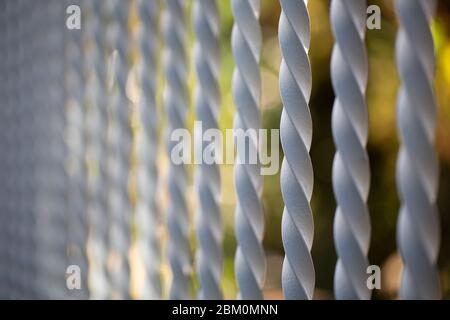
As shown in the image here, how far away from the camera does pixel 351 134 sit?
2.35ft

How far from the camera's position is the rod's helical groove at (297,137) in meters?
0.77

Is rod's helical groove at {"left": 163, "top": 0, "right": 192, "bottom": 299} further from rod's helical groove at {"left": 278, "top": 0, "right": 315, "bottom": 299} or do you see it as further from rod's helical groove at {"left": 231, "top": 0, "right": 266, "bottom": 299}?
rod's helical groove at {"left": 278, "top": 0, "right": 315, "bottom": 299}

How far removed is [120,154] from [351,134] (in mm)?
789

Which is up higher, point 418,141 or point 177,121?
point 177,121

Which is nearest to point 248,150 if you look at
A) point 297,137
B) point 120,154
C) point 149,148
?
point 297,137

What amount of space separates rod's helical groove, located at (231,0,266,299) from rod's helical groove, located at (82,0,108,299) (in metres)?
0.66

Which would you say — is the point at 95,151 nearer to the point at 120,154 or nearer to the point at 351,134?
the point at 120,154

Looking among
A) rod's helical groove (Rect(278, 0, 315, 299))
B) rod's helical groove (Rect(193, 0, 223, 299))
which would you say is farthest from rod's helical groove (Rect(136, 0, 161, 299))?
rod's helical groove (Rect(278, 0, 315, 299))

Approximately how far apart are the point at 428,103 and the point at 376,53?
5.93 ft

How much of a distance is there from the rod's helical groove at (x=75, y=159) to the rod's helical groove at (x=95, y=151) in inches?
0.8

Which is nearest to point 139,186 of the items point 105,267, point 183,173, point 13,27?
point 183,173

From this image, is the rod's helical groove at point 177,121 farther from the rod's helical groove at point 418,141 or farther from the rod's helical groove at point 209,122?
the rod's helical groove at point 418,141

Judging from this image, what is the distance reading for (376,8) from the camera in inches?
39.7

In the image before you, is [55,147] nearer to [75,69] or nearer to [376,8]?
[75,69]
